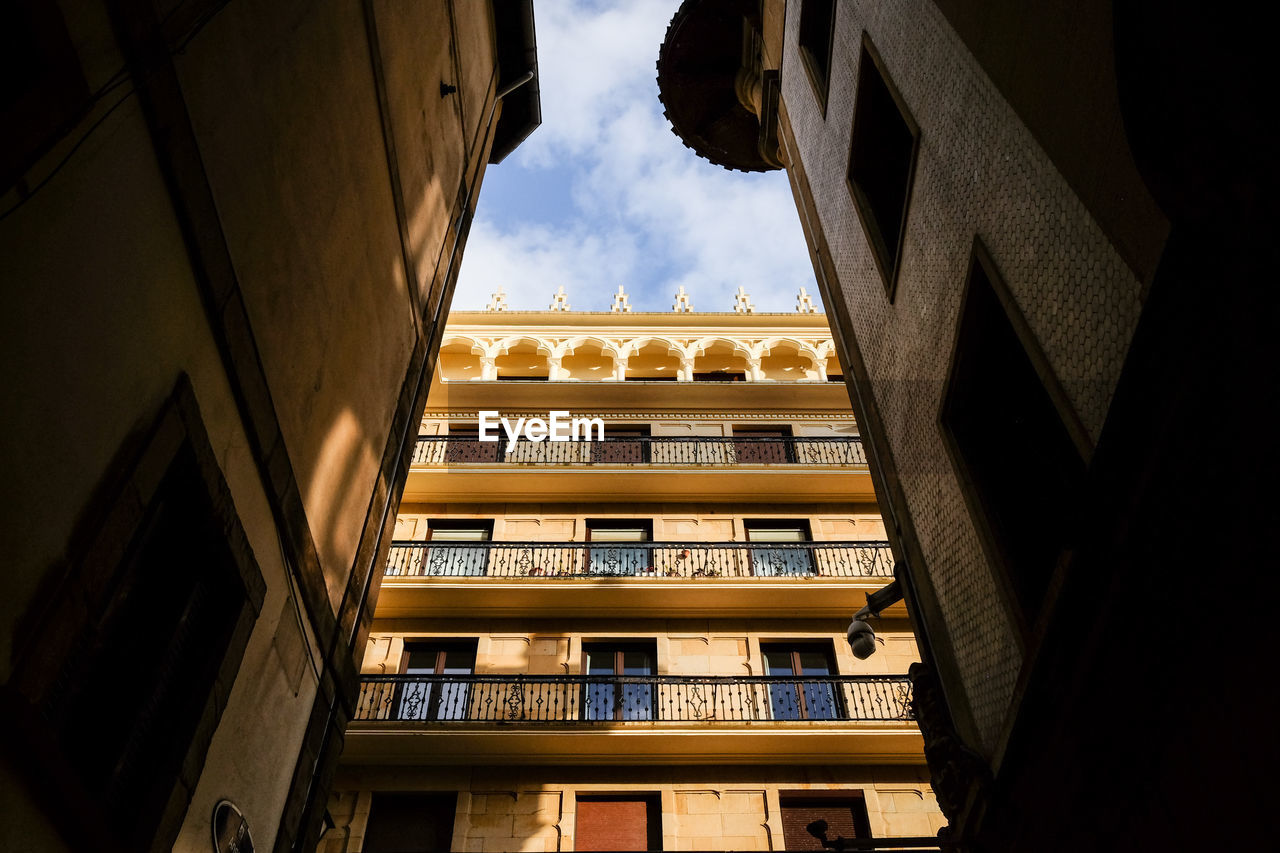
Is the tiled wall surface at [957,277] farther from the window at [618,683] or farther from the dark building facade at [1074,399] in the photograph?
the window at [618,683]

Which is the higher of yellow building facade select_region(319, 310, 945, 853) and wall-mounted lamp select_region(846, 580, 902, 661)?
yellow building facade select_region(319, 310, 945, 853)

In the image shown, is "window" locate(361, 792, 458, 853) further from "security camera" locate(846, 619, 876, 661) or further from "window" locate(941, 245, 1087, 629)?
"window" locate(941, 245, 1087, 629)

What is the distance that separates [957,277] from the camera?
6.24 meters

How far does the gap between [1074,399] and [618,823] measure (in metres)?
11.9

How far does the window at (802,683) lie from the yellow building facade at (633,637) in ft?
0.13

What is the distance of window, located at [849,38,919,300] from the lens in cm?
794

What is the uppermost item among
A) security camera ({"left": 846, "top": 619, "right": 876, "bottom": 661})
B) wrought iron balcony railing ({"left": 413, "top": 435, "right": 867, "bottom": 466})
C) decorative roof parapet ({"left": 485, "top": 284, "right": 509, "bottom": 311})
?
decorative roof parapet ({"left": 485, "top": 284, "right": 509, "bottom": 311})

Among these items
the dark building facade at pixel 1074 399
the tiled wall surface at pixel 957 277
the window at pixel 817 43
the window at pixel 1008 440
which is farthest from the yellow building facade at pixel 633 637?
the window at pixel 817 43

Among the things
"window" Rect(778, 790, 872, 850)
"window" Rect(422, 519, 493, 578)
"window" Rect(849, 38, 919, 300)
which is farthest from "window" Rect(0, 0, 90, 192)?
"window" Rect(422, 519, 493, 578)

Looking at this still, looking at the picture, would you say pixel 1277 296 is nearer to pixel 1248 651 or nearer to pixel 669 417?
pixel 1248 651

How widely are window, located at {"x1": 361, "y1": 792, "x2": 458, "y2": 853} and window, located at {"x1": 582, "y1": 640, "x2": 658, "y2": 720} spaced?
2.69m

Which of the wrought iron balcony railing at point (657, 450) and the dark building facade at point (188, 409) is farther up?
the wrought iron balcony railing at point (657, 450)

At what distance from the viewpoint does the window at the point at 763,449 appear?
67.2ft

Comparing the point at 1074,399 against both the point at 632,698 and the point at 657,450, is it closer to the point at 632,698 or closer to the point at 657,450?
the point at 632,698
